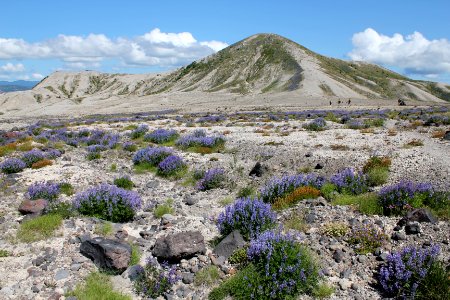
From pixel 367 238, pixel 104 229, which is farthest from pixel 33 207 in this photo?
pixel 367 238

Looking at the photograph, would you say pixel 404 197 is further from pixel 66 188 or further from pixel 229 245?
pixel 66 188

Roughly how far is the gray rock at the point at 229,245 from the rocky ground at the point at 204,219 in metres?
0.19

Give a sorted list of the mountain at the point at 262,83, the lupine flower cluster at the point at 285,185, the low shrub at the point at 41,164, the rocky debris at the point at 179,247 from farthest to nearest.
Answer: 1. the mountain at the point at 262,83
2. the low shrub at the point at 41,164
3. the lupine flower cluster at the point at 285,185
4. the rocky debris at the point at 179,247

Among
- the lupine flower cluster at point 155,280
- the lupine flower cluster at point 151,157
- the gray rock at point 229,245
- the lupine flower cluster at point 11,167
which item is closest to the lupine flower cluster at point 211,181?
the lupine flower cluster at point 151,157

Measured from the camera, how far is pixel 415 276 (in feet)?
22.5

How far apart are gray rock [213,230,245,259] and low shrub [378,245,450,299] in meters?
3.14

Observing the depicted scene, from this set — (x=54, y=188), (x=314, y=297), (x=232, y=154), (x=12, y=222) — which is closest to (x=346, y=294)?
(x=314, y=297)

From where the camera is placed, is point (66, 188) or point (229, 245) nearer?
point (229, 245)

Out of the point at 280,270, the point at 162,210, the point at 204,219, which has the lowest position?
the point at 204,219

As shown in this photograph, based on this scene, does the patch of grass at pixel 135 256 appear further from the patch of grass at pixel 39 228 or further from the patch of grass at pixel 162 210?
the patch of grass at pixel 39 228

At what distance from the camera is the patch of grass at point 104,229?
10359 millimetres

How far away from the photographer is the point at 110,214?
11.2 meters

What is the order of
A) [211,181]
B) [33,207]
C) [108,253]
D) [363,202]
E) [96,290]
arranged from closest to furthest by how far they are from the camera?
[96,290] → [108,253] → [363,202] → [33,207] → [211,181]

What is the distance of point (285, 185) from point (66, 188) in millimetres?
8206
